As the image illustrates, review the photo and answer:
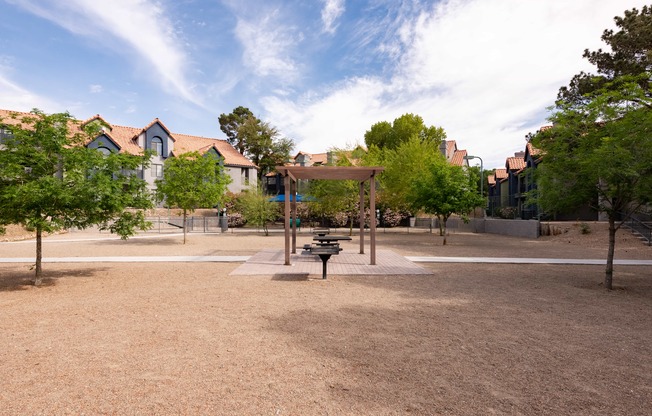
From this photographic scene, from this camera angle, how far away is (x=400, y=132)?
55.1 meters

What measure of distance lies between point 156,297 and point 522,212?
3479cm

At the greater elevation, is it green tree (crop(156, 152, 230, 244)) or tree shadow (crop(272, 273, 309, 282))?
green tree (crop(156, 152, 230, 244))

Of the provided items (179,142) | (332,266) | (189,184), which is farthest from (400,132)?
(332,266)

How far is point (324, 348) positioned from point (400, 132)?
172 ft

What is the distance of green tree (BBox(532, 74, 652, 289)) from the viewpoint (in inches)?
358

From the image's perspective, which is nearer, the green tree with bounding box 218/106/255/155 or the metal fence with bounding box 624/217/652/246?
the metal fence with bounding box 624/217/652/246

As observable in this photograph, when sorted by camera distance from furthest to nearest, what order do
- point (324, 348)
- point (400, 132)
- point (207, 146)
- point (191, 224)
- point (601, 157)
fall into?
point (400, 132) → point (207, 146) → point (191, 224) → point (601, 157) → point (324, 348)

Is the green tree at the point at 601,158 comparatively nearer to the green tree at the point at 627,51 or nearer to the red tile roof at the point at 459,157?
the green tree at the point at 627,51

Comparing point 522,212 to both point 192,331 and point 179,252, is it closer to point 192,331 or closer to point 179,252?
point 179,252

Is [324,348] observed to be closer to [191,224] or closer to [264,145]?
[191,224]

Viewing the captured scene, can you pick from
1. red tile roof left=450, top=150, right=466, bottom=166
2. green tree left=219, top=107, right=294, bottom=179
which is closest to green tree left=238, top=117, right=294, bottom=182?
green tree left=219, top=107, right=294, bottom=179

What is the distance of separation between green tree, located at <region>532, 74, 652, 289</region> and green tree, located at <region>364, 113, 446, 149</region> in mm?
43572

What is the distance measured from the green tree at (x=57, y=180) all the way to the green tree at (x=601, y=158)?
1152 cm

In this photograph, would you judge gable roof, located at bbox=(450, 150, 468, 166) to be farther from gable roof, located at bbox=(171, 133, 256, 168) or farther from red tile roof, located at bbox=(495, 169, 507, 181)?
gable roof, located at bbox=(171, 133, 256, 168)
